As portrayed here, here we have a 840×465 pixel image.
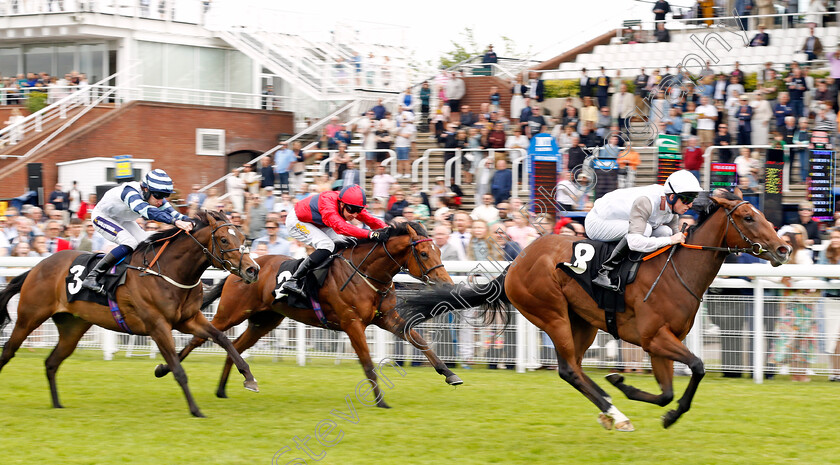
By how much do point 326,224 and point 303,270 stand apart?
405 millimetres

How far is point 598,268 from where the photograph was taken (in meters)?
6.58

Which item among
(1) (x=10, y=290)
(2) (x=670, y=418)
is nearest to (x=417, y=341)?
(2) (x=670, y=418)

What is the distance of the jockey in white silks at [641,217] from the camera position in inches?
249

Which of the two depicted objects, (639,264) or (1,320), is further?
(1,320)

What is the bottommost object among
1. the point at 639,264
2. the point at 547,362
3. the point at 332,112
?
the point at 547,362

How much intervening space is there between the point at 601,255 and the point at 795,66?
7.32 metres

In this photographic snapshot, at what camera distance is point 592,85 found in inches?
560

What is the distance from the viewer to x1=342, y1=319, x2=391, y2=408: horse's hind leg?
24.4 feet

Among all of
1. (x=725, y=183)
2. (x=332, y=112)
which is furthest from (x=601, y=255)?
(x=332, y=112)

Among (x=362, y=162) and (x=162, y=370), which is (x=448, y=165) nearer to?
(x=362, y=162)

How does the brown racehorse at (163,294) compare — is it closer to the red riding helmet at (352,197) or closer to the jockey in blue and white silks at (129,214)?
the jockey in blue and white silks at (129,214)

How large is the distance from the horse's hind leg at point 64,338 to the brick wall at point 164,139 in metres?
12.5

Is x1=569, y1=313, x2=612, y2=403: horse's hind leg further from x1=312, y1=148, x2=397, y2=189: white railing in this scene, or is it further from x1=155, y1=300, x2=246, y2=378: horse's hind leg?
x1=312, y1=148, x2=397, y2=189: white railing

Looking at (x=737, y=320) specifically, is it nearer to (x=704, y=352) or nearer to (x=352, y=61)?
(x=704, y=352)
